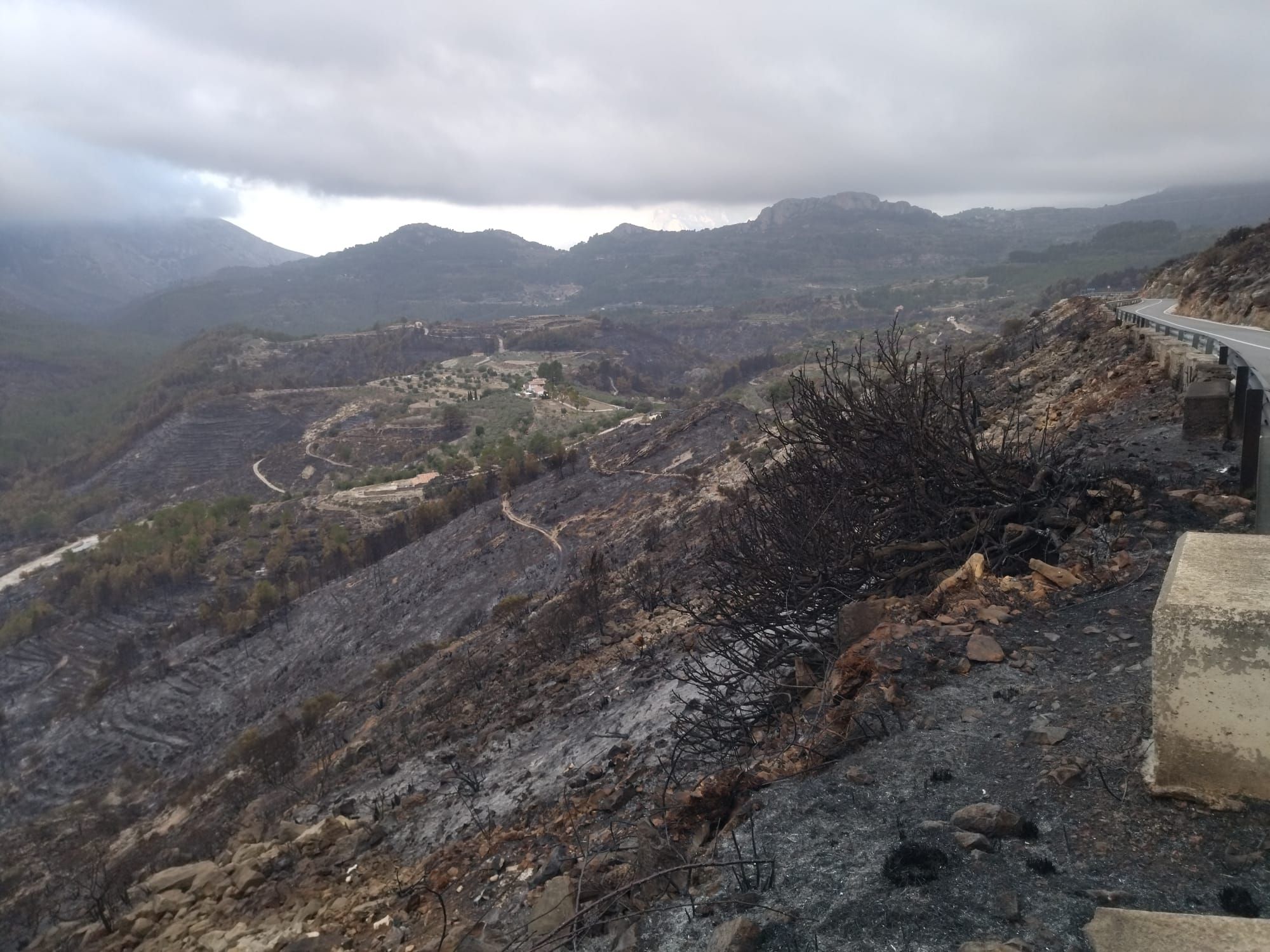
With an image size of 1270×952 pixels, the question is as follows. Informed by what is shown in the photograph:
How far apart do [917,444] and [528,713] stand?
18.8ft

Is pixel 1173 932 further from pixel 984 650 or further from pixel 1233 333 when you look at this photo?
pixel 1233 333

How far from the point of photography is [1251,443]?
5.62 m

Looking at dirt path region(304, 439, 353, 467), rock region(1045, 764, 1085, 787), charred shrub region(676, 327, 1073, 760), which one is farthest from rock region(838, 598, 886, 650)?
dirt path region(304, 439, 353, 467)

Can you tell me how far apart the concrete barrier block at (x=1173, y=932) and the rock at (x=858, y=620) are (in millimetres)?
2974

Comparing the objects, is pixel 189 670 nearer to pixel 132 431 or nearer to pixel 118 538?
pixel 118 538

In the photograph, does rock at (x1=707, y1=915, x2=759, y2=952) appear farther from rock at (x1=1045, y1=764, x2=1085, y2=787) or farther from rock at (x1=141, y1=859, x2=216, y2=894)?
rock at (x1=141, y1=859, x2=216, y2=894)

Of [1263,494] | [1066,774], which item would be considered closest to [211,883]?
[1066,774]

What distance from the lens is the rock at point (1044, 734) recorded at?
380 centimetres

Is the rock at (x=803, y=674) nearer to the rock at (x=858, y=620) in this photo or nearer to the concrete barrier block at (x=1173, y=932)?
the rock at (x=858, y=620)

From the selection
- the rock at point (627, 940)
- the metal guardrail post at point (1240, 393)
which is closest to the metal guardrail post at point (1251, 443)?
the metal guardrail post at point (1240, 393)

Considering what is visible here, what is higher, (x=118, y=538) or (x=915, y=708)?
(x=915, y=708)

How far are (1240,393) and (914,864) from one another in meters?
5.96

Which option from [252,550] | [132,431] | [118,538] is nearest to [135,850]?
[252,550]

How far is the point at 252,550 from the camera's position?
3712 cm
